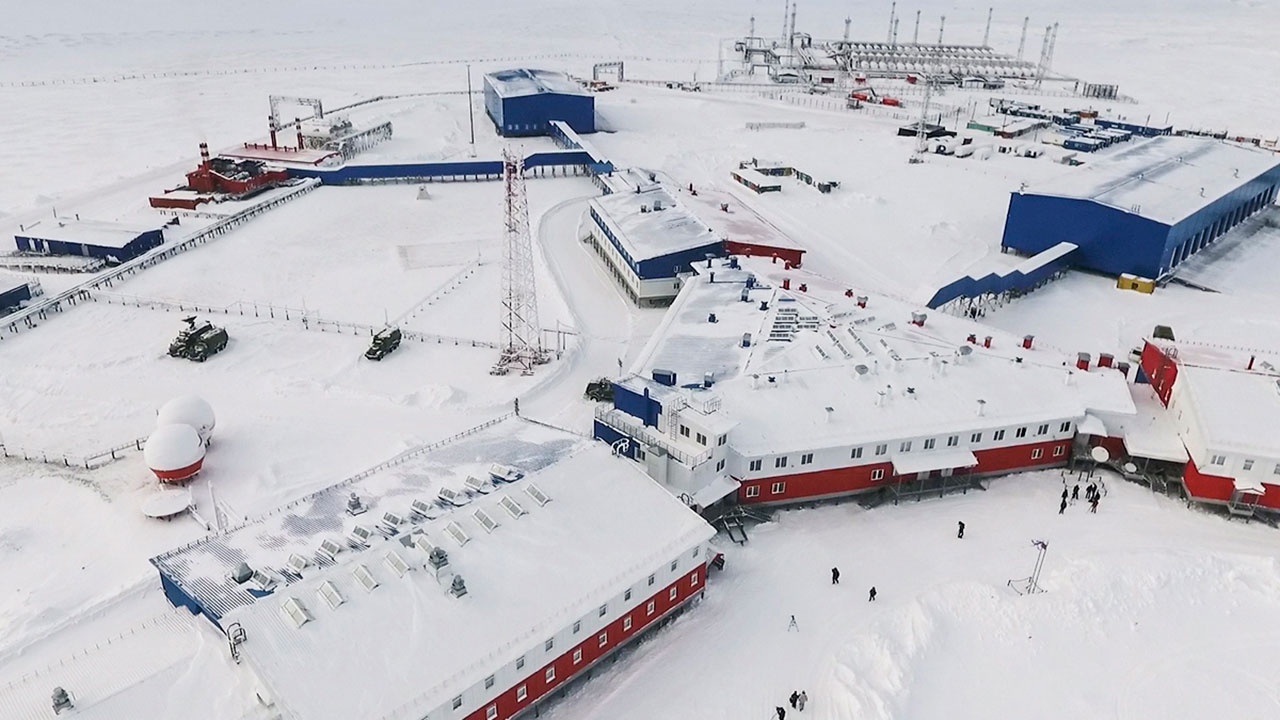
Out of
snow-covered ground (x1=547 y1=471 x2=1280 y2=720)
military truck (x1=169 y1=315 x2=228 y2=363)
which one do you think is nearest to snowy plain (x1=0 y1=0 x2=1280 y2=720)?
snow-covered ground (x1=547 y1=471 x2=1280 y2=720)

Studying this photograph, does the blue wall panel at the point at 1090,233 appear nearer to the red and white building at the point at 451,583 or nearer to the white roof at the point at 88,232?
the red and white building at the point at 451,583

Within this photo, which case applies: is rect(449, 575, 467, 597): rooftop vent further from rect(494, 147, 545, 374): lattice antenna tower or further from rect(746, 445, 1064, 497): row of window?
rect(494, 147, 545, 374): lattice antenna tower

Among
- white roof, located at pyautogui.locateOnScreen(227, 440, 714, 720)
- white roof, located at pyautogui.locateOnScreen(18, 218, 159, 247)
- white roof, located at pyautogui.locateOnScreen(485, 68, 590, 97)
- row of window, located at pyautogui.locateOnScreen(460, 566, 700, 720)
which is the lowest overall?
row of window, located at pyautogui.locateOnScreen(460, 566, 700, 720)

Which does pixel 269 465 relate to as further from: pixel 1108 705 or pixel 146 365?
pixel 1108 705

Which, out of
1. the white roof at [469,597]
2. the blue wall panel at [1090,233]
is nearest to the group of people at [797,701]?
the white roof at [469,597]

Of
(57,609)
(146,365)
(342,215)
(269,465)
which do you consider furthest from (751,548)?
(342,215)

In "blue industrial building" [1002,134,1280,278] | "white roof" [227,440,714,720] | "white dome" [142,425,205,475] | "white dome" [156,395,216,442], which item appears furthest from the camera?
"blue industrial building" [1002,134,1280,278]
